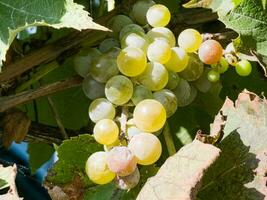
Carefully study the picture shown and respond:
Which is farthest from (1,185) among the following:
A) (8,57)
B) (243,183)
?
(243,183)

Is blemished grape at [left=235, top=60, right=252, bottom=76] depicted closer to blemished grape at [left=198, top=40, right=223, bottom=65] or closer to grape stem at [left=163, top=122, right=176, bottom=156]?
blemished grape at [left=198, top=40, right=223, bottom=65]

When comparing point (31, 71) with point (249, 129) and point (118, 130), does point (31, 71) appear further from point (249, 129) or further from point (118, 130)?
point (249, 129)

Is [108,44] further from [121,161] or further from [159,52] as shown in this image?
[121,161]

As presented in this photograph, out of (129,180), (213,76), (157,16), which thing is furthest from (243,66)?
(129,180)

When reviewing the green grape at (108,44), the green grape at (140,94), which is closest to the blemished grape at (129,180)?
the green grape at (140,94)

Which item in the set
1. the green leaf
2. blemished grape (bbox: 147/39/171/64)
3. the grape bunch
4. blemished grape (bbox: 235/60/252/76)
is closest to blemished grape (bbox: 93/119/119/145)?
the grape bunch

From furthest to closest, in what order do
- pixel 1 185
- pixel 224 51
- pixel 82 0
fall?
pixel 82 0 → pixel 224 51 → pixel 1 185
